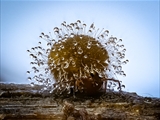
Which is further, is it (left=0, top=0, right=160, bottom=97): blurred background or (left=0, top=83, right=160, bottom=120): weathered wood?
(left=0, top=0, right=160, bottom=97): blurred background

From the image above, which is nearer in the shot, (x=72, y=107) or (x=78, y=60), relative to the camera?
(x=72, y=107)

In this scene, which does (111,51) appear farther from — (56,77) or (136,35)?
(136,35)

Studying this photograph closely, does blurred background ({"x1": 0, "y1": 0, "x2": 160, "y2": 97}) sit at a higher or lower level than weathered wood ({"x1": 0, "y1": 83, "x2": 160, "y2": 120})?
higher

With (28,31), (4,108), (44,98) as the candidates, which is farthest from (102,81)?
(28,31)

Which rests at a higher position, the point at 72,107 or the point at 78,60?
the point at 78,60

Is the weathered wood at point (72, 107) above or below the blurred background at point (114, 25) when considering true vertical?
below
